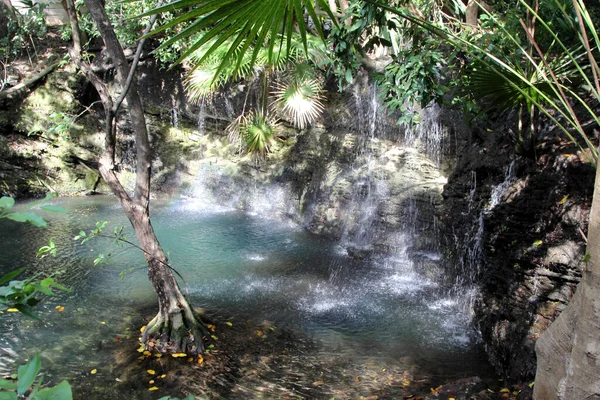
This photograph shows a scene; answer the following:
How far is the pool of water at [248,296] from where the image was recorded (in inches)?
192

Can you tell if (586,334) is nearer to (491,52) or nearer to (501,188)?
(491,52)

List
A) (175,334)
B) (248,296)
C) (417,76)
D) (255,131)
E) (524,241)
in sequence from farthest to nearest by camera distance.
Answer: (255,131)
(248,296)
(524,241)
(175,334)
(417,76)

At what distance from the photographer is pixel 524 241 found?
4824 mm

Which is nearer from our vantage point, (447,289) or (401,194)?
(447,289)

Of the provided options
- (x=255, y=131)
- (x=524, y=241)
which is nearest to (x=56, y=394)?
(x=524, y=241)

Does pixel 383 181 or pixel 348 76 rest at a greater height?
pixel 348 76

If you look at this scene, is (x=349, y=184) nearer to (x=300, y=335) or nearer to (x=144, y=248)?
(x=300, y=335)

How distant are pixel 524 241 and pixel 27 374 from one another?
4.78 meters

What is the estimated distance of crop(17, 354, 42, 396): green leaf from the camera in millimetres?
883

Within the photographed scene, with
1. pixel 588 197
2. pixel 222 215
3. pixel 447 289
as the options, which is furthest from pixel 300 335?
pixel 222 215

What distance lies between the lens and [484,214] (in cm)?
551

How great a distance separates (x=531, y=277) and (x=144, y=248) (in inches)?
147

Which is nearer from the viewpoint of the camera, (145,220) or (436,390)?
(436,390)

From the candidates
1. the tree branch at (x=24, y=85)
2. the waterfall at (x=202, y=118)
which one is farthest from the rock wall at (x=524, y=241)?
the tree branch at (x=24, y=85)
